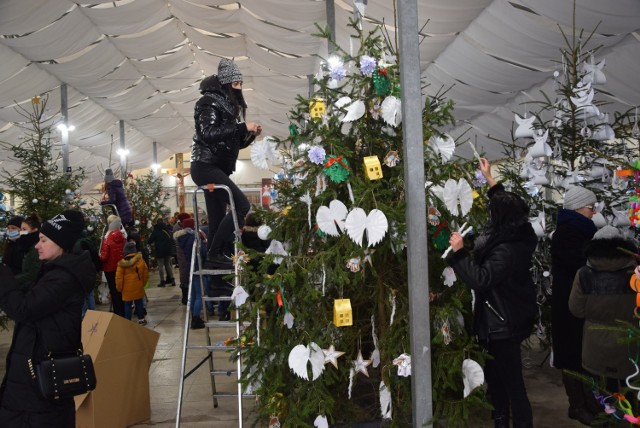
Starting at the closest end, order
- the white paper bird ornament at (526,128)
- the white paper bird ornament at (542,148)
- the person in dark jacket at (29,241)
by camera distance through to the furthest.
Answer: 1. the white paper bird ornament at (542,148)
2. the white paper bird ornament at (526,128)
3. the person in dark jacket at (29,241)

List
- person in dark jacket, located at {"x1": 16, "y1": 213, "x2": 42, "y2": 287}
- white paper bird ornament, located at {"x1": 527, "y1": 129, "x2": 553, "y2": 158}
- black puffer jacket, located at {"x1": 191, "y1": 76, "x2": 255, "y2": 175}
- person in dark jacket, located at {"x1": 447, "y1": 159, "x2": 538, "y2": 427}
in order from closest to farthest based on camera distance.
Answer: person in dark jacket, located at {"x1": 447, "y1": 159, "x2": 538, "y2": 427} < black puffer jacket, located at {"x1": 191, "y1": 76, "x2": 255, "y2": 175} < white paper bird ornament, located at {"x1": 527, "y1": 129, "x2": 553, "y2": 158} < person in dark jacket, located at {"x1": 16, "y1": 213, "x2": 42, "y2": 287}

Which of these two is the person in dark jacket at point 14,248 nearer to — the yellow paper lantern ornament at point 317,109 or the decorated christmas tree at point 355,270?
the decorated christmas tree at point 355,270

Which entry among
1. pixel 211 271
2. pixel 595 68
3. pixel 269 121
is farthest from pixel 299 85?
pixel 211 271

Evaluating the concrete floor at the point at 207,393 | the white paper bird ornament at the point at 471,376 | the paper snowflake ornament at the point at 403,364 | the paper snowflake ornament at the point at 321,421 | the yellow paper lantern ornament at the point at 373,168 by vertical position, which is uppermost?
the yellow paper lantern ornament at the point at 373,168

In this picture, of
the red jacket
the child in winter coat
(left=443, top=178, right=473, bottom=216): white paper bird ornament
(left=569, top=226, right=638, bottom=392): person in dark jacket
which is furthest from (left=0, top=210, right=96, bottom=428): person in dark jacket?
the child in winter coat

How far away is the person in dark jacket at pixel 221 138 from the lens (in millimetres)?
4676

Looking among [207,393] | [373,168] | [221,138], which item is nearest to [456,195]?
[373,168]

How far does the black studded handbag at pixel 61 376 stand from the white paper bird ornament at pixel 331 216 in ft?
4.64

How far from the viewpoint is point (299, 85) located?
16828mm

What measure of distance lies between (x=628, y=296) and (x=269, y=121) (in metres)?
20.4

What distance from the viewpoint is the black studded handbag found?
3.16 m

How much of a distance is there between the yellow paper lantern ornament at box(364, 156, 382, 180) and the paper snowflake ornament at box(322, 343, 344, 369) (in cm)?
94

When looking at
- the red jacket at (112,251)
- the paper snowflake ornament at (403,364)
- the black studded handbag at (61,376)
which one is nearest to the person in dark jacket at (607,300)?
the paper snowflake ornament at (403,364)

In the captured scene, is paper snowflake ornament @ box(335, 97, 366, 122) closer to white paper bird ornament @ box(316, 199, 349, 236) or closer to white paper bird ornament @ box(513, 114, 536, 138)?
white paper bird ornament @ box(316, 199, 349, 236)
